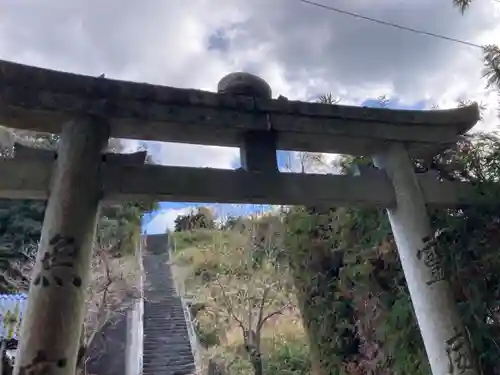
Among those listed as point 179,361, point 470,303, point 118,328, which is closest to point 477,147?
point 470,303

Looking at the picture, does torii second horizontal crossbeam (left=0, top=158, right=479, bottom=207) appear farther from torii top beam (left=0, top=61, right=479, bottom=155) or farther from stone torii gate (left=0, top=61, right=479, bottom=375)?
torii top beam (left=0, top=61, right=479, bottom=155)

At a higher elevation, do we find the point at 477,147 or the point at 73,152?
the point at 477,147

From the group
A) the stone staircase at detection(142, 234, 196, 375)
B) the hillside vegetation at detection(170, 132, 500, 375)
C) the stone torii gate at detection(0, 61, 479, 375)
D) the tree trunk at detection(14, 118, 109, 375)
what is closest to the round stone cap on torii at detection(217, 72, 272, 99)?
the stone torii gate at detection(0, 61, 479, 375)

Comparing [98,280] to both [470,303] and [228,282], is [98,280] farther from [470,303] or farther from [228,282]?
[470,303]

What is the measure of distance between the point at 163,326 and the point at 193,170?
31.8 feet

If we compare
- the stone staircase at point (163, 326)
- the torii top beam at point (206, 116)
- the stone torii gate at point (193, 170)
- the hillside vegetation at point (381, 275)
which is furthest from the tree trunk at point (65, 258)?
the stone staircase at point (163, 326)

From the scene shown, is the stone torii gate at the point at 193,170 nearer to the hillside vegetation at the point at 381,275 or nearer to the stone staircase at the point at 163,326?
the hillside vegetation at the point at 381,275

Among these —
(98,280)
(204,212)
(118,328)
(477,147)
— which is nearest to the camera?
(477,147)

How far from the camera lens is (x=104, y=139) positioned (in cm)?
212

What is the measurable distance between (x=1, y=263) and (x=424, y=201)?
8.68 meters

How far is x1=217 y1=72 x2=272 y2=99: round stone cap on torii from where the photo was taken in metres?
2.44

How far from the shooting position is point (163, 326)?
11.1 meters

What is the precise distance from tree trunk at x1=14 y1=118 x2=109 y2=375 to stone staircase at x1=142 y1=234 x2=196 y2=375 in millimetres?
8059

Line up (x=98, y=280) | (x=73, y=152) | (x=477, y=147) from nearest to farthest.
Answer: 1. (x=73, y=152)
2. (x=477, y=147)
3. (x=98, y=280)
